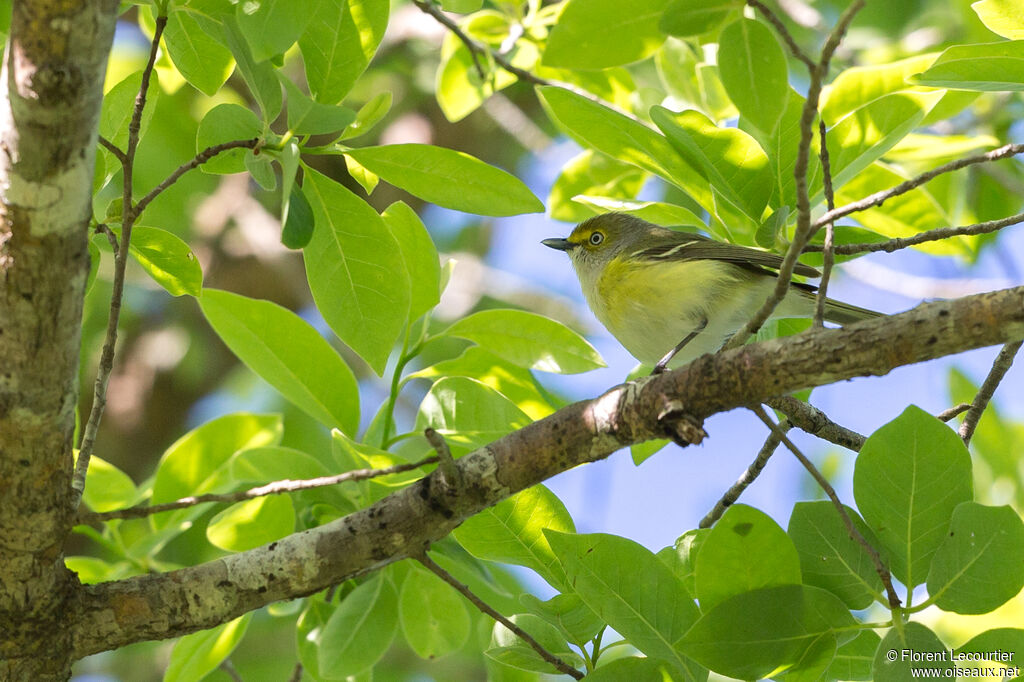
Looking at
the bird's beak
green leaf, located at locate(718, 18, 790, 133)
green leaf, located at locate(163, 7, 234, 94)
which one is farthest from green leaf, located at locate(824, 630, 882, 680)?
the bird's beak

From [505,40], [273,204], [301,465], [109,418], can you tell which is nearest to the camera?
[301,465]

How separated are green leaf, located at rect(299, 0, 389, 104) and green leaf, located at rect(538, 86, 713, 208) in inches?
22.3

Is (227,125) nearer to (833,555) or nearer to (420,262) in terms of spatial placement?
(420,262)

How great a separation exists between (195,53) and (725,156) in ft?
4.88

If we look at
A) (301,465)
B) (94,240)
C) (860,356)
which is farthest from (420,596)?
(860,356)

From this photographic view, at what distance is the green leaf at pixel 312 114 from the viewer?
78.0 inches

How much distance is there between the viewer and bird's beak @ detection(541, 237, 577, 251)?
4.93m

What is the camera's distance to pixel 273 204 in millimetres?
7695

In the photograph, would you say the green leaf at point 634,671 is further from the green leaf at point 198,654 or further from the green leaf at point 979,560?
the green leaf at point 198,654

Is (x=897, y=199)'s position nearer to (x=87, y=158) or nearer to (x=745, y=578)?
(x=745, y=578)

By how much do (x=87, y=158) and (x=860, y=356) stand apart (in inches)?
61.6

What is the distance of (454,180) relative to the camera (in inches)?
98.4

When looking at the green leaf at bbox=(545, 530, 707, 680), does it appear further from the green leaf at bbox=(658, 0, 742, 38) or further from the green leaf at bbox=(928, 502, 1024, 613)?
the green leaf at bbox=(658, 0, 742, 38)

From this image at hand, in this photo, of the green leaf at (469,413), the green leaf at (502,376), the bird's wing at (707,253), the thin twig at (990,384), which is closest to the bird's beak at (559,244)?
the bird's wing at (707,253)
